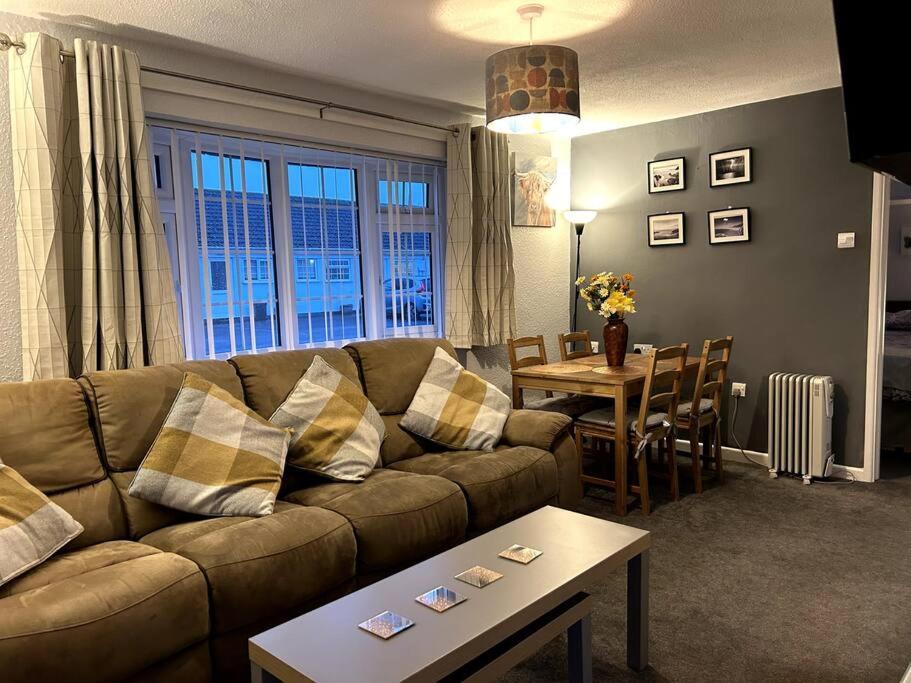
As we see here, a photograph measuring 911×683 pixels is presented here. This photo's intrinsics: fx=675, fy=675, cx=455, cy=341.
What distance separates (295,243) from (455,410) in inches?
54.7

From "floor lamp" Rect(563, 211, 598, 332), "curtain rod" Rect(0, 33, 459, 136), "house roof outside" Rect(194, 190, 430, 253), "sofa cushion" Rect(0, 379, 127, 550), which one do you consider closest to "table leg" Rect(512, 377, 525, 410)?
"house roof outside" Rect(194, 190, 430, 253)

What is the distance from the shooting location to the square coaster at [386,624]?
157 cm

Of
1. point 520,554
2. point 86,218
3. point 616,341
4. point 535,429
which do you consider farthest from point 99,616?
point 616,341

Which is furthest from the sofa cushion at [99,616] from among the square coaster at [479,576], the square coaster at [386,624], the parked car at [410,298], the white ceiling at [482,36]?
the parked car at [410,298]

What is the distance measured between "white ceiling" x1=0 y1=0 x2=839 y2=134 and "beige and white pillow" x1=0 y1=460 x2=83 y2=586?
6.11 feet

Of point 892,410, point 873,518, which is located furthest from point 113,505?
point 892,410

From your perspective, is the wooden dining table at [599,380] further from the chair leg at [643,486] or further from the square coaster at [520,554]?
the square coaster at [520,554]

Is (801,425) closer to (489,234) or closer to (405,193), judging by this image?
(489,234)

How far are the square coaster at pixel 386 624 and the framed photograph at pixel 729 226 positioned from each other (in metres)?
3.68

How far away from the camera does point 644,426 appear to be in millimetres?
3562

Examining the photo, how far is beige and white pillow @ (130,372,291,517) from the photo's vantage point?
7.59 ft

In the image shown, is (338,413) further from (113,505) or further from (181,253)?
(181,253)

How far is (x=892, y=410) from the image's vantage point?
450 centimetres

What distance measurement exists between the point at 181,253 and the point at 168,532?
5.22 ft
